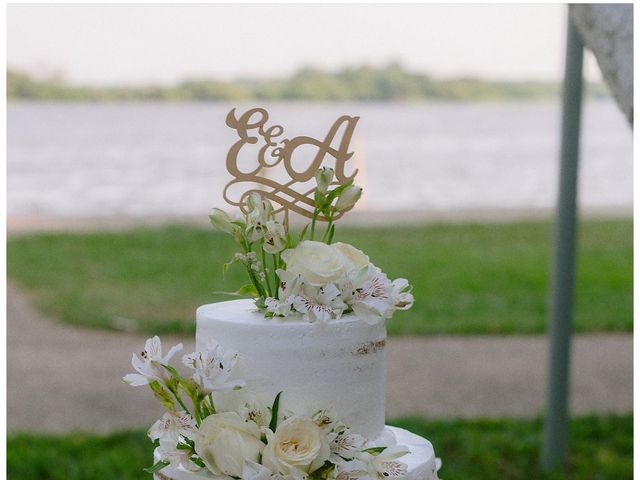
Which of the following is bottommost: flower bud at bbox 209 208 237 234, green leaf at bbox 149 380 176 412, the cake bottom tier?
the cake bottom tier

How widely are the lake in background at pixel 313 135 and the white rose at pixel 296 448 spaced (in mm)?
846

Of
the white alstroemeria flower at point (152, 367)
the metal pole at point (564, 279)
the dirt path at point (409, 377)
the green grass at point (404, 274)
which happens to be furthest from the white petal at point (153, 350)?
the green grass at point (404, 274)

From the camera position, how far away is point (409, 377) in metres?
5.98

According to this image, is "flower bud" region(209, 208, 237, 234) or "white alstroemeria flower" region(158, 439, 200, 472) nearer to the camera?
"white alstroemeria flower" region(158, 439, 200, 472)

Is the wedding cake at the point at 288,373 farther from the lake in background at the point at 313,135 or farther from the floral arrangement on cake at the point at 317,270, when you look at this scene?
the lake in background at the point at 313,135

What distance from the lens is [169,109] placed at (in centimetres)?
5166

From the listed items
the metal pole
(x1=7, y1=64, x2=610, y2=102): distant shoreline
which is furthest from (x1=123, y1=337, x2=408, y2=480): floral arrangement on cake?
(x1=7, y1=64, x2=610, y2=102): distant shoreline

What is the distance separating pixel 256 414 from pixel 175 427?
164 millimetres

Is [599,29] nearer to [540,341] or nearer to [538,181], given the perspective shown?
[540,341]

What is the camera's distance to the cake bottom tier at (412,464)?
1.97 metres

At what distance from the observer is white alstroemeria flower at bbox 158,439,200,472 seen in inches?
75.4

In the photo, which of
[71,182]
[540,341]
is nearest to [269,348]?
[540,341]

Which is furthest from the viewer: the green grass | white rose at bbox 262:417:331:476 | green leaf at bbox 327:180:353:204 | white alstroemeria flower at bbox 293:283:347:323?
the green grass

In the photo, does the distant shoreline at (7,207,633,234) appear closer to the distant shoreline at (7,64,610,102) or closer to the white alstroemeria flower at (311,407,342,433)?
the white alstroemeria flower at (311,407,342,433)
